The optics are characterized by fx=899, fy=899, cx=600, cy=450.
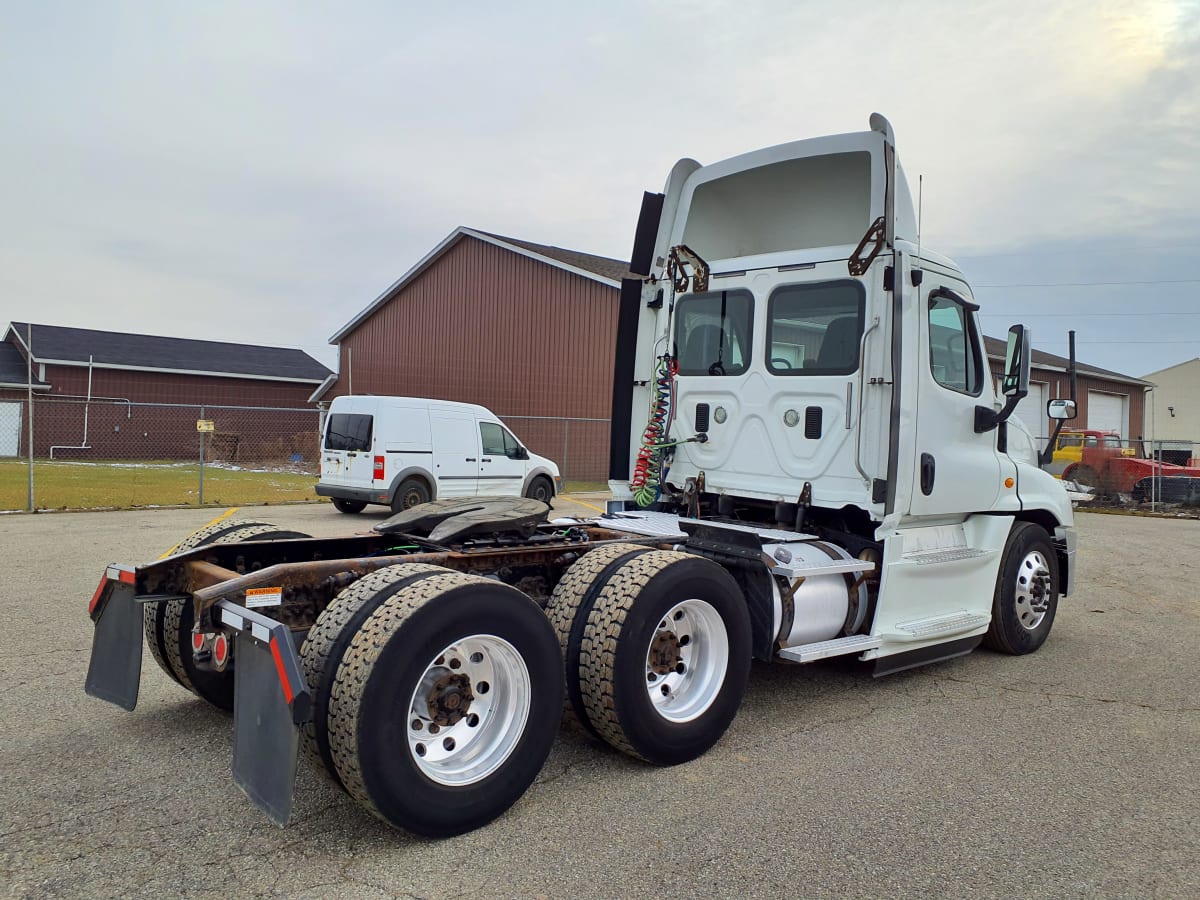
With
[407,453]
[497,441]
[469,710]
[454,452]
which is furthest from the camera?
[497,441]

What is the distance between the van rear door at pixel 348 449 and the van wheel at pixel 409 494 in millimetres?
511

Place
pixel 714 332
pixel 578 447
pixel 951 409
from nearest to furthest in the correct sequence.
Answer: pixel 951 409, pixel 714 332, pixel 578 447

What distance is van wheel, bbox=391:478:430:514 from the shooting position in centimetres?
1463

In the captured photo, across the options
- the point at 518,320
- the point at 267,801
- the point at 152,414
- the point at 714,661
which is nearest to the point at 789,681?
the point at 714,661

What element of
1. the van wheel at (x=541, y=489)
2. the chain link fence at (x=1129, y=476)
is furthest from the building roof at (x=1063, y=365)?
the van wheel at (x=541, y=489)

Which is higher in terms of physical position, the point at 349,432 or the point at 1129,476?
the point at 349,432

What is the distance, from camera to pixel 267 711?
314 centimetres

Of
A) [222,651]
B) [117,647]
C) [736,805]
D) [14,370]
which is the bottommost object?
[736,805]

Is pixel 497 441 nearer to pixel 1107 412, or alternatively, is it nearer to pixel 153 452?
pixel 153 452

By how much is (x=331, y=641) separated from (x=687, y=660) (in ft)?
5.93

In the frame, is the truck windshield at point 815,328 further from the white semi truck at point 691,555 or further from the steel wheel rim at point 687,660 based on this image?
the steel wheel rim at point 687,660

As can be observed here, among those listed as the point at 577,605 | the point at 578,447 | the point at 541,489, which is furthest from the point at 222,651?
the point at 578,447

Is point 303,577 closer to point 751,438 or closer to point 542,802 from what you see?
point 542,802

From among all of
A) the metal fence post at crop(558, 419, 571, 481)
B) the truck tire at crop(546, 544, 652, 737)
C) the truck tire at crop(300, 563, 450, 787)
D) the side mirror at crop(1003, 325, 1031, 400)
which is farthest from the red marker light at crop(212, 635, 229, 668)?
the metal fence post at crop(558, 419, 571, 481)
